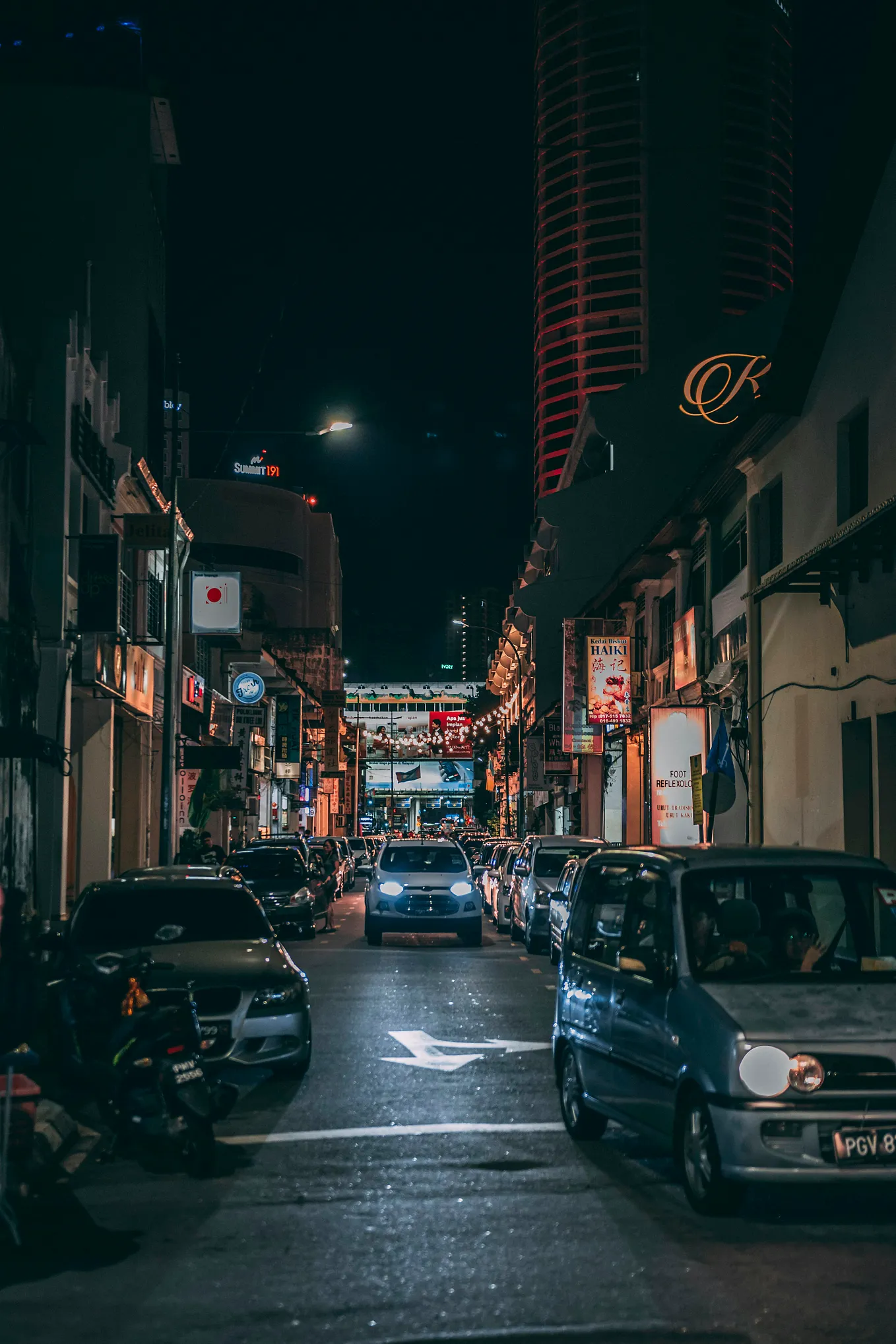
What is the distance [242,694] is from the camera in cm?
5912

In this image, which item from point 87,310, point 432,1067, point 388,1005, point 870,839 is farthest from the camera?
point 87,310

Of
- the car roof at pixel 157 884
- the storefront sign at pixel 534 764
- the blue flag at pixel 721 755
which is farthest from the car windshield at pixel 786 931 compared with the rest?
the storefront sign at pixel 534 764

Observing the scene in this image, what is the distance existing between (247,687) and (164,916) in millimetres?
47354

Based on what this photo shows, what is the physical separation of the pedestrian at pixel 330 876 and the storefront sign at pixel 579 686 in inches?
309

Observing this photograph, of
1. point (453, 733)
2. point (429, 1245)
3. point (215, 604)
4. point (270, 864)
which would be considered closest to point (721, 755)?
point (270, 864)

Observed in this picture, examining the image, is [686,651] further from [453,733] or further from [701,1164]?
[453,733]

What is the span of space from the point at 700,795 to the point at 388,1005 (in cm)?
1359

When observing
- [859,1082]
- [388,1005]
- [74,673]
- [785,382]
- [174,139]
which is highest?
[174,139]

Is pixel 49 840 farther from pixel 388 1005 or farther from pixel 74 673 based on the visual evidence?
pixel 388 1005

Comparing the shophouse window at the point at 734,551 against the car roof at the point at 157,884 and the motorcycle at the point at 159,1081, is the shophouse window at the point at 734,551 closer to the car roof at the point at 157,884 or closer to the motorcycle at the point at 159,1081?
the car roof at the point at 157,884

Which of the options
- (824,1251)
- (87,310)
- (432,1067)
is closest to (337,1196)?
(824,1251)

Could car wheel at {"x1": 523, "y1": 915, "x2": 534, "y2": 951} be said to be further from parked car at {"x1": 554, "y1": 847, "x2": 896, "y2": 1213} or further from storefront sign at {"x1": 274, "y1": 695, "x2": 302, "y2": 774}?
storefront sign at {"x1": 274, "y1": 695, "x2": 302, "y2": 774}

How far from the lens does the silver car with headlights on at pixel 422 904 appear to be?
2620 centimetres

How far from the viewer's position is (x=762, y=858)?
27.5 feet
